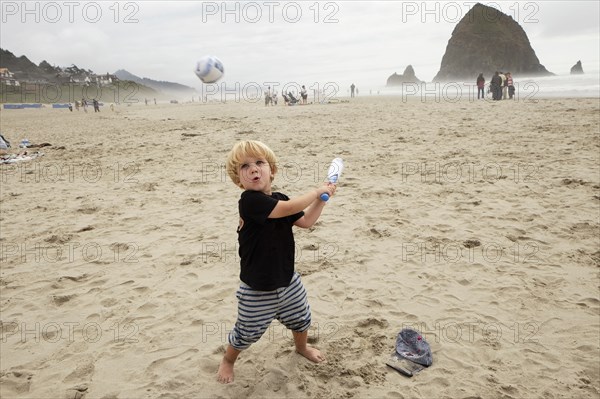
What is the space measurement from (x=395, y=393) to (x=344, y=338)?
2.18 ft

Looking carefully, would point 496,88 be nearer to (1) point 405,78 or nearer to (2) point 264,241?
(2) point 264,241

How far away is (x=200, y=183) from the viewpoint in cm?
759

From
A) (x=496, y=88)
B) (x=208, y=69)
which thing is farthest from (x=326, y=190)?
(x=496, y=88)

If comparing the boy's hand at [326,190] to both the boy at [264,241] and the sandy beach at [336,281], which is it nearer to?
the boy at [264,241]

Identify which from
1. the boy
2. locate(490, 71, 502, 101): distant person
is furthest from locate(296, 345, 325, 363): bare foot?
locate(490, 71, 502, 101): distant person

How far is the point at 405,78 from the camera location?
17250 cm

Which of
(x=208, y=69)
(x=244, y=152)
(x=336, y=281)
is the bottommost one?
(x=336, y=281)

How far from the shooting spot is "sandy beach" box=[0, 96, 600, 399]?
2.77 m

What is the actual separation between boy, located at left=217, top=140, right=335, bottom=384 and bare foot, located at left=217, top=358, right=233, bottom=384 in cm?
20

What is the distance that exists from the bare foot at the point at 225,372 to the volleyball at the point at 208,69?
8.20 feet

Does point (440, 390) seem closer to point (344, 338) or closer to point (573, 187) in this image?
point (344, 338)

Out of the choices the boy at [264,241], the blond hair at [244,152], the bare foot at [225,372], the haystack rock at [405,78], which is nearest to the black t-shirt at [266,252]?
the boy at [264,241]

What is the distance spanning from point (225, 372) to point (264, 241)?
1113 mm

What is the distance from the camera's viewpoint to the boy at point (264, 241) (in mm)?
2221
